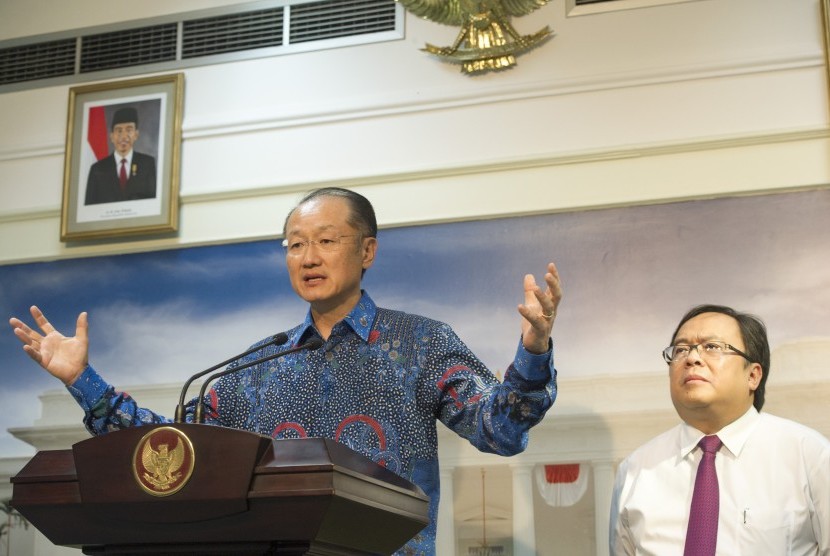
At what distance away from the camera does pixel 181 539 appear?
68.1 inches

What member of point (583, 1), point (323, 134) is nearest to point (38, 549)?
point (323, 134)

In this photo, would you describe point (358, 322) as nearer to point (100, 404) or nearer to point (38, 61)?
point (100, 404)

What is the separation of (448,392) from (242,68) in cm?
221

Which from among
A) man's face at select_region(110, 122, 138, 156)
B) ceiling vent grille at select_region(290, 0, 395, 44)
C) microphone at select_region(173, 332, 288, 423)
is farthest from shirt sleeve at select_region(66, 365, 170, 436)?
ceiling vent grille at select_region(290, 0, 395, 44)

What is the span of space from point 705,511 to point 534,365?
2.31 ft

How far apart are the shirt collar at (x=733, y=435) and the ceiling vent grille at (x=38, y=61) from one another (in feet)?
9.75

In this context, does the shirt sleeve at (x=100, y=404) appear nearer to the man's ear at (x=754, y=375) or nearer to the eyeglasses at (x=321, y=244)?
the eyeglasses at (x=321, y=244)

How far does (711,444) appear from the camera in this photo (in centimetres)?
265

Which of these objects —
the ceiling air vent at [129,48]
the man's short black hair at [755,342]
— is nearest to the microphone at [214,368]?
the man's short black hair at [755,342]

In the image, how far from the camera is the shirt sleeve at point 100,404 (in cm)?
241

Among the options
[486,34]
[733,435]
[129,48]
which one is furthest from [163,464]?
[129,48]

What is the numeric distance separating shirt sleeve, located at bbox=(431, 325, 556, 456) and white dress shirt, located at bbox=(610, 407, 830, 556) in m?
0.54

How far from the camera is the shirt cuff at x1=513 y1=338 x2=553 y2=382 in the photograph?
2113mm

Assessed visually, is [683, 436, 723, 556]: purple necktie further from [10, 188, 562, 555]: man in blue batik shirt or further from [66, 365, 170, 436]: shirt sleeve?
[66, 365, 170, 436]: shirt sleeve
